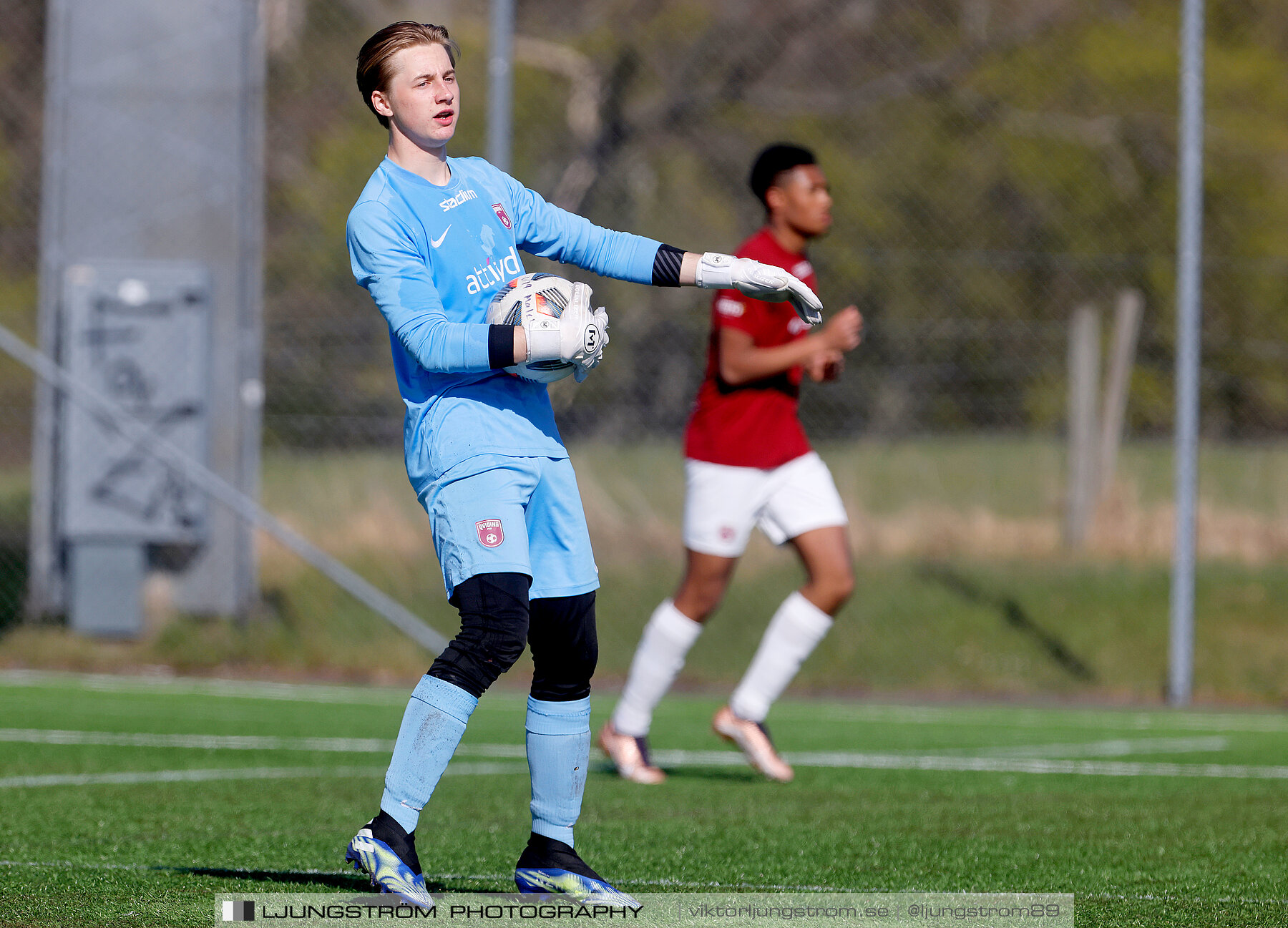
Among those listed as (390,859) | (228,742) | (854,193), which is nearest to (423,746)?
(390,859)

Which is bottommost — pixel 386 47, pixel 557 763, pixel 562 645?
pixel 557 763

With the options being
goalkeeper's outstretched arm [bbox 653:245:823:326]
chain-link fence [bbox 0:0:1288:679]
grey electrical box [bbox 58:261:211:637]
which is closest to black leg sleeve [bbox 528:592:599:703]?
goalkeeper's outstretched arm [bbox 653:245:823:326]

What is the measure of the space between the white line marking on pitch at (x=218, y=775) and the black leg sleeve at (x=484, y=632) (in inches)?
101

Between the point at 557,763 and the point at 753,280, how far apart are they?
110 centimetres

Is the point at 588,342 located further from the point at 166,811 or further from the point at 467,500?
the point at 166,811

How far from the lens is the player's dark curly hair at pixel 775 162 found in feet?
21.2

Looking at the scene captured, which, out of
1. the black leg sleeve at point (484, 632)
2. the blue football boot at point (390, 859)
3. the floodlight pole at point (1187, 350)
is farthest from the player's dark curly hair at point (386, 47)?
the floodlight pole at point (1187, 350)

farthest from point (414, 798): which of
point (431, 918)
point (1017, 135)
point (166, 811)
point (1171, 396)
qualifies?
point (1017, 135)

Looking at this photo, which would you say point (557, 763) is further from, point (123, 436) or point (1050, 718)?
point (123, 436)

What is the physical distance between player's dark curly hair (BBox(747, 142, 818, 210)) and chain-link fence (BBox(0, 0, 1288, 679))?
204 inches

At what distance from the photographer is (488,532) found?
11.6ft

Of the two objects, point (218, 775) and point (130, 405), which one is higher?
point (130, 405)

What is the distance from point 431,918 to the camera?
326cm

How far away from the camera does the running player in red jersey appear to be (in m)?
6.14
